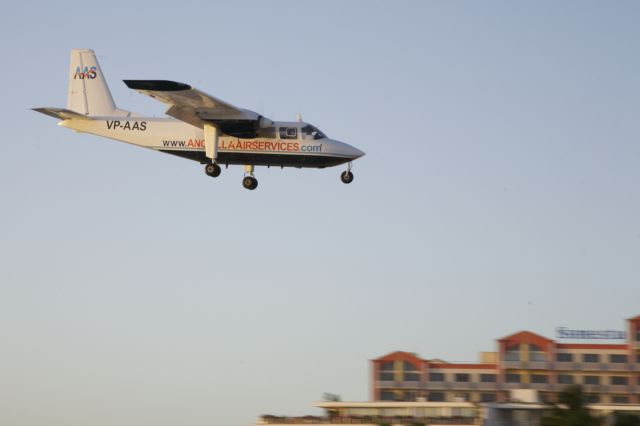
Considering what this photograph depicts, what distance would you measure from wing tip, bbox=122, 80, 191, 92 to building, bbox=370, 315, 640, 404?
47.1m

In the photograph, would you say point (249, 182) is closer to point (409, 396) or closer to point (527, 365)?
point (409, 396)

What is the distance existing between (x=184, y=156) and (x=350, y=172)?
279 inches

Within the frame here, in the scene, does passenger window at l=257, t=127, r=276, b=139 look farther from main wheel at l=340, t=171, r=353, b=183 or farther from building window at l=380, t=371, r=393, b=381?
building window at l=380, t=371, r=393, b=381

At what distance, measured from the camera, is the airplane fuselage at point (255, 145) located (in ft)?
143

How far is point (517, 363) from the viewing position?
280 feet

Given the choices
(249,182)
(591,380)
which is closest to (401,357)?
(591,380)

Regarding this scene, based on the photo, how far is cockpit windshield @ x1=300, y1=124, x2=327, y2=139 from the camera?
143 ft

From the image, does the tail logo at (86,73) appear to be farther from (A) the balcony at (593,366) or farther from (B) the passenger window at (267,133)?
(A) the balcony at (593,366)

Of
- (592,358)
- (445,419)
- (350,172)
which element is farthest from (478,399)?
(350,172)

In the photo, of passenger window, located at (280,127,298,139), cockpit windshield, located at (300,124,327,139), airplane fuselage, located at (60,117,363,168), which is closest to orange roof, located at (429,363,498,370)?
airplane fuselage, located at (60,117,363,168)

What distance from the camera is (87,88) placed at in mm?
47750

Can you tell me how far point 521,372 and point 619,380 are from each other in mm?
7761

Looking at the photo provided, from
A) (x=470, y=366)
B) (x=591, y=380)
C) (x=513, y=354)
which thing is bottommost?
(x=591, y=380)

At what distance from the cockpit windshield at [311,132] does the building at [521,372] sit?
43267 mm
